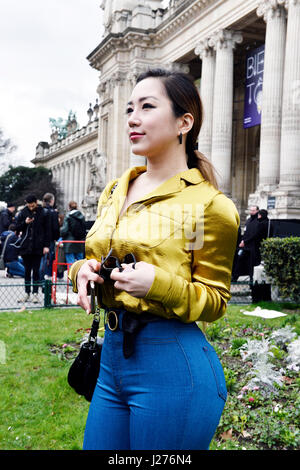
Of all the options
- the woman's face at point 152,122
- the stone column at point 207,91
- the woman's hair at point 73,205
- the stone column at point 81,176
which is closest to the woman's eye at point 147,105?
the woman's face at point 152,122

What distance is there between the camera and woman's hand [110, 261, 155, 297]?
5.22ft

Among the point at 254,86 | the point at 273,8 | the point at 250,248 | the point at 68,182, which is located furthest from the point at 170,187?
the point at 68,182

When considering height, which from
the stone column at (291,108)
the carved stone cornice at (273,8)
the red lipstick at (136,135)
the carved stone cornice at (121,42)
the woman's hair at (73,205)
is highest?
the carved stone cornice at (121,42)

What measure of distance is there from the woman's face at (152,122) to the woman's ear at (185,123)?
0.02 metres

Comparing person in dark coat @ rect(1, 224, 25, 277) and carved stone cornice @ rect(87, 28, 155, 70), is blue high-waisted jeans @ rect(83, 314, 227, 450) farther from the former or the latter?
carved stone cornice @ rect(87, 28, 155, 70)

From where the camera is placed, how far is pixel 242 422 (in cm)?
429

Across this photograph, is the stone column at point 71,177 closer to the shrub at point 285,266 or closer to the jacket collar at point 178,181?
the shrub at point 285,266

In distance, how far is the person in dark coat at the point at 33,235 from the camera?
10.1 meters

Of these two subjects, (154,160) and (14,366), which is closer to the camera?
(154,160)

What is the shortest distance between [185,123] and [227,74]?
78.9ft

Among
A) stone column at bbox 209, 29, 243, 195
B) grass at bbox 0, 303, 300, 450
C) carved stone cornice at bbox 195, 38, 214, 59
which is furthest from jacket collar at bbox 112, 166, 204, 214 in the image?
carved stone cornice at bbox 195, 38, 214, 59
